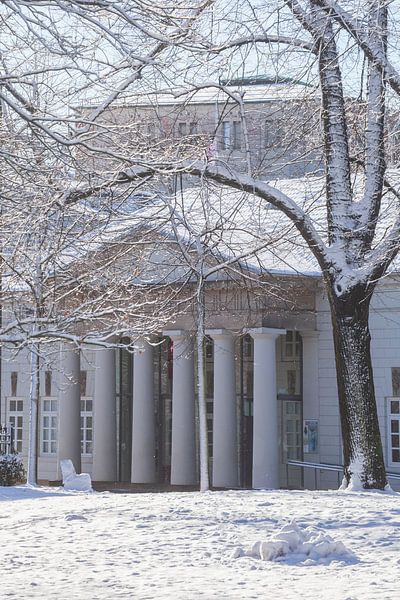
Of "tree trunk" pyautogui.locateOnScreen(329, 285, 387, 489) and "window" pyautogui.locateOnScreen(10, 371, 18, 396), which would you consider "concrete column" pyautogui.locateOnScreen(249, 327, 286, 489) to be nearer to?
"window" pyautogui.locateOnScreen(10, 371, 18, 396)

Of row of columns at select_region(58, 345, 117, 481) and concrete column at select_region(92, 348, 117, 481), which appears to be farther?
concrete column at select_region(92, 348, 117, 481)

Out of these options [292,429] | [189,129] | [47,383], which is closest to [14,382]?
[47,383]

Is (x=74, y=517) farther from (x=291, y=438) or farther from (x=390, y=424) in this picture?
(x=291, y=438)

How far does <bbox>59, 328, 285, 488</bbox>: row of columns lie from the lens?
31.2m

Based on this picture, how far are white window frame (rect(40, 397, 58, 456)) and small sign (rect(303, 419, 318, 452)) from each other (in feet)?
26.9

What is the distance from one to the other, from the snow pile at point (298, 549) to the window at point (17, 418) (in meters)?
27.3

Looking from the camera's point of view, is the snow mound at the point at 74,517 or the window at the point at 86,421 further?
the window at the point at 86,421

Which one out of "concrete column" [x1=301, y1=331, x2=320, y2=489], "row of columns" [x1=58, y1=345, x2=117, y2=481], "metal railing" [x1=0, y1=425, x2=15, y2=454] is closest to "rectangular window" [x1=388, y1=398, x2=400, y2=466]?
"concrete column" [x1=301, y1=331, x2=320, y2=489]

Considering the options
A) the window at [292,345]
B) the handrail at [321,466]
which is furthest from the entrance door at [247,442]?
the handrail at [321,466]

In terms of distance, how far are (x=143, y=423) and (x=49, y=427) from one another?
17.0 feet

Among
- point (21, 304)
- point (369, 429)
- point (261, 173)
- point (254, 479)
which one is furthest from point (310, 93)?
point (254, 479)

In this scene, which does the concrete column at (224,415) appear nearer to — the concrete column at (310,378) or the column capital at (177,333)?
the column capital at (177,333)

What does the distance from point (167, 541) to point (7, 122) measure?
5.42 meters

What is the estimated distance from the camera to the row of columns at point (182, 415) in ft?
102
